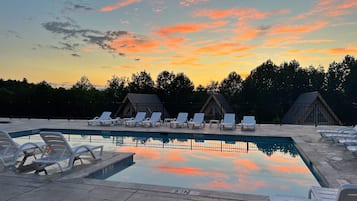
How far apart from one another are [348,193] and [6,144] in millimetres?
5826

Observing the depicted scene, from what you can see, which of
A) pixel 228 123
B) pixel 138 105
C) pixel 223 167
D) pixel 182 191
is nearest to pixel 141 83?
pixel 138 105

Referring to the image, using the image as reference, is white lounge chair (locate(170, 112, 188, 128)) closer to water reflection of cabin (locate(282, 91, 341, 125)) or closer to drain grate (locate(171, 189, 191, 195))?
drain grate (locate(171, 189, 191, 195))

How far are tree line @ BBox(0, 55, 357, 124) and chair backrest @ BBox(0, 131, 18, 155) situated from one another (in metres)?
15.7

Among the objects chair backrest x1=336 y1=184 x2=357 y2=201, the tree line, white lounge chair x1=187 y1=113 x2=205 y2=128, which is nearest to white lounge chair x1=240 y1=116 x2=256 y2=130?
white lounge chair x1=187 y1=113 x2=205 y2=128

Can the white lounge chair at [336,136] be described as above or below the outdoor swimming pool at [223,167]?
above

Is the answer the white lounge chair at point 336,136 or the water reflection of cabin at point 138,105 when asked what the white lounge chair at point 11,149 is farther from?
the water reflection of cabin at point 138,105

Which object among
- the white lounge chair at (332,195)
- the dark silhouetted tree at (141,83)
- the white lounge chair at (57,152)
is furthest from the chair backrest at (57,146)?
the dark silhouetted tree at (141,83)

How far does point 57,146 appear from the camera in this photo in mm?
5238

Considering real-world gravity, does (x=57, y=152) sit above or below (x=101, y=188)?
above

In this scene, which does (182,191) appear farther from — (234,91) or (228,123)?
(234,91)

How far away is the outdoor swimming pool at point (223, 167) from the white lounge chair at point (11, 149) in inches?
64.7

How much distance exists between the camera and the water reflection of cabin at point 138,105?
24525 millimetres

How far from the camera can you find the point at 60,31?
14.9 metres

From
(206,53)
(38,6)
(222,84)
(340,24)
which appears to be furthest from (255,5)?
(222,84)
